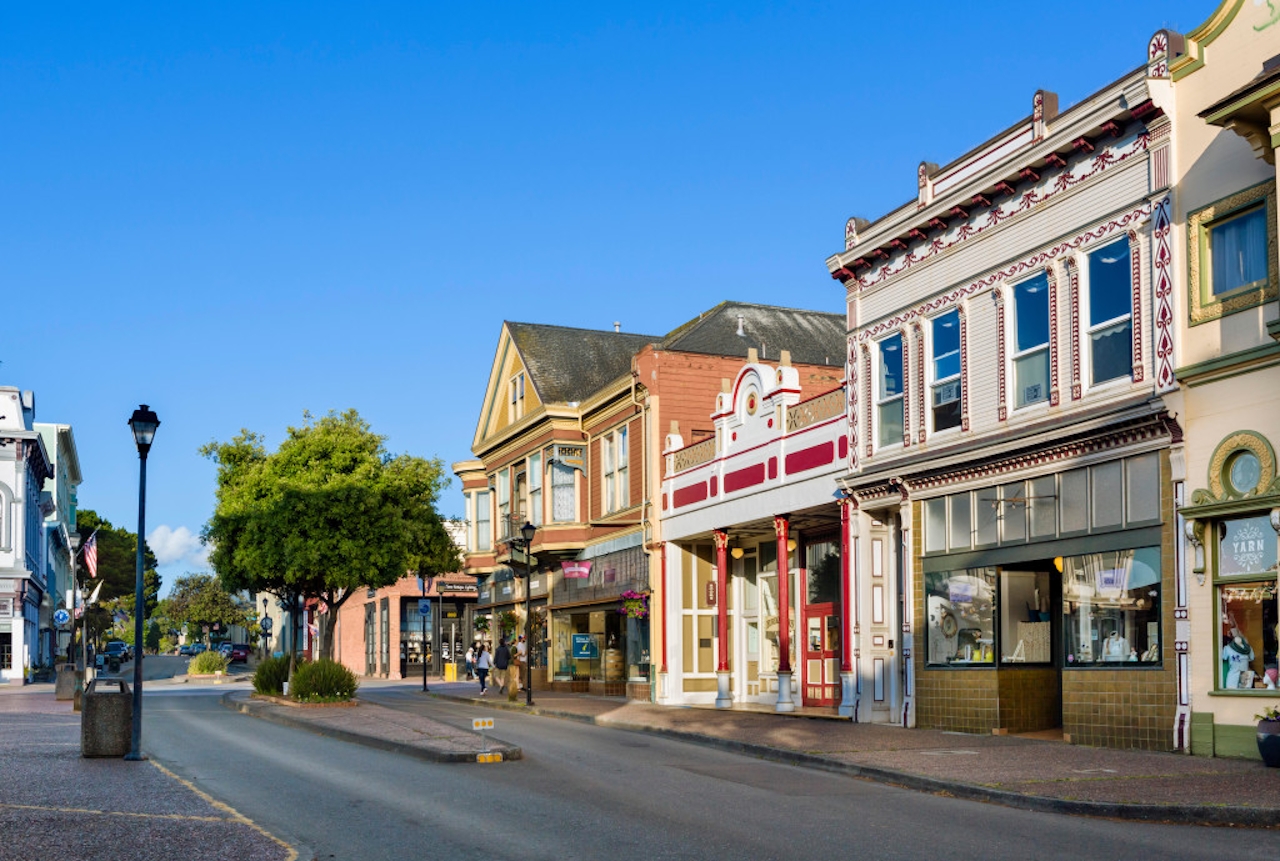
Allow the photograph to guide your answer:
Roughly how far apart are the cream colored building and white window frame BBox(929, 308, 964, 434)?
16.7ft

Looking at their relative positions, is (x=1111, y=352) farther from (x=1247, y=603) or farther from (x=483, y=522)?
(x=483, y=522)

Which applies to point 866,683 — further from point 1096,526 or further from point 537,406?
point 537,406

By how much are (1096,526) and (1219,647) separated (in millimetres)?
2887

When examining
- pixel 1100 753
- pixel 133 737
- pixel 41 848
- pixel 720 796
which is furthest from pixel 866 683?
pixel 41 848

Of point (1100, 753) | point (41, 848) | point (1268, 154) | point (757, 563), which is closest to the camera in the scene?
point (41, 848)

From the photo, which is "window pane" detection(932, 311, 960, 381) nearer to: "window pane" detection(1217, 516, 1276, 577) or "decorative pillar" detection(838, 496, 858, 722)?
"decorative pillar" detection(838, 496, 858, 722)

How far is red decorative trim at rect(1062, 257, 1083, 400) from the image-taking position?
67.9ft

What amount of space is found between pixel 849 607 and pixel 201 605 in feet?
283

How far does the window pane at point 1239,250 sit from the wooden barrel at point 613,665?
2329 centimetres

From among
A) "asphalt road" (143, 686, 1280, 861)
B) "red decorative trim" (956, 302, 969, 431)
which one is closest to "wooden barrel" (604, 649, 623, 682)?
"asphalt road" (143, 686, 1280, 861)

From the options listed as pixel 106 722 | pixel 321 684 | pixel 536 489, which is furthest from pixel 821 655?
pixel 106 722

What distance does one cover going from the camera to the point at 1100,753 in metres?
18.6

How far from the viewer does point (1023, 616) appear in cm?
2259

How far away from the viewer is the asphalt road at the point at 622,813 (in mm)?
11398
